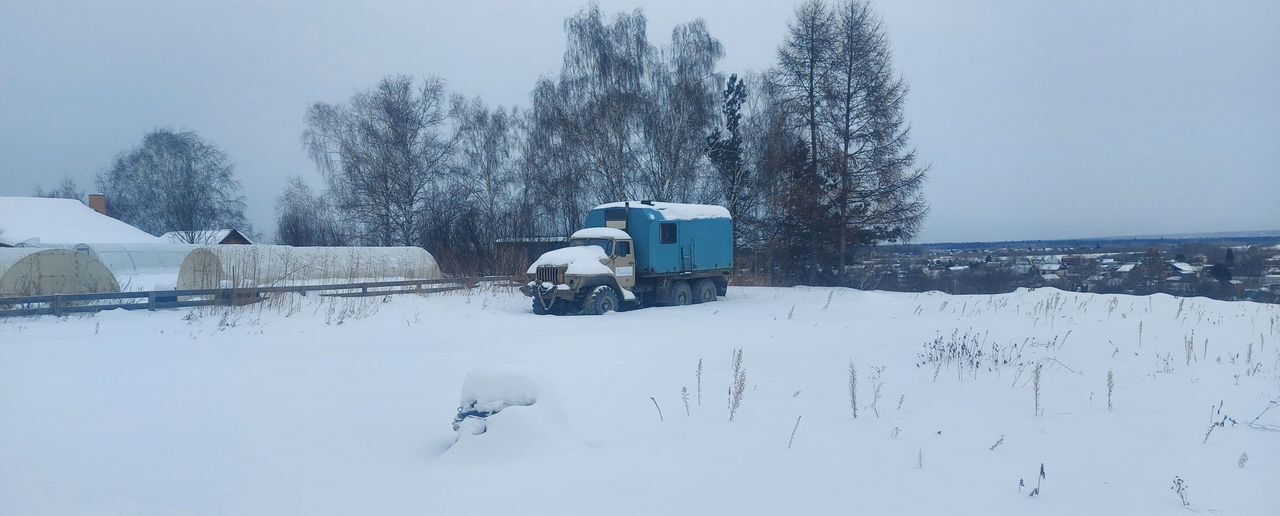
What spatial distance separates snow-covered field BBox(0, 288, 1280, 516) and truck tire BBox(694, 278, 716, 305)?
10416 mm

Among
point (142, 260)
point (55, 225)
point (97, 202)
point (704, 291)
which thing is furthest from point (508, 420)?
point (97, 202)

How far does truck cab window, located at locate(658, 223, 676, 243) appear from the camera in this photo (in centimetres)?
2073

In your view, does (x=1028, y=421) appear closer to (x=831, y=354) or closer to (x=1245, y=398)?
(x=1245, y=398)

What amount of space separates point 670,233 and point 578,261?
331cm

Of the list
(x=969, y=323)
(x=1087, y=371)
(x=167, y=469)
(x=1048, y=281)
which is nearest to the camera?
(x=167, y=469)

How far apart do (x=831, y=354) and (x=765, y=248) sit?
78.7 feet

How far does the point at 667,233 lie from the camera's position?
2098 centimetres

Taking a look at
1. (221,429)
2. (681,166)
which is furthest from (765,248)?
(221,429)

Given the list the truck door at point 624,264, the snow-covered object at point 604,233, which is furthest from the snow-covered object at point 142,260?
the truck door at point 624,264

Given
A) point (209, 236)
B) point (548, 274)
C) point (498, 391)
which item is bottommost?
point (498, 391)

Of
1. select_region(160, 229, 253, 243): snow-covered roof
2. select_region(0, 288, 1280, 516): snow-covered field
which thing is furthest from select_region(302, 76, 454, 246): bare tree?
select_region(0, 288, 1280, 516): snow-covered field

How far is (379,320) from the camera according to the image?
1522cm

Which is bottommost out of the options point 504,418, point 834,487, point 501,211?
point 834,487

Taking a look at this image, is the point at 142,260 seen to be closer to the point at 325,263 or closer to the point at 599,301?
the point at 325,263
